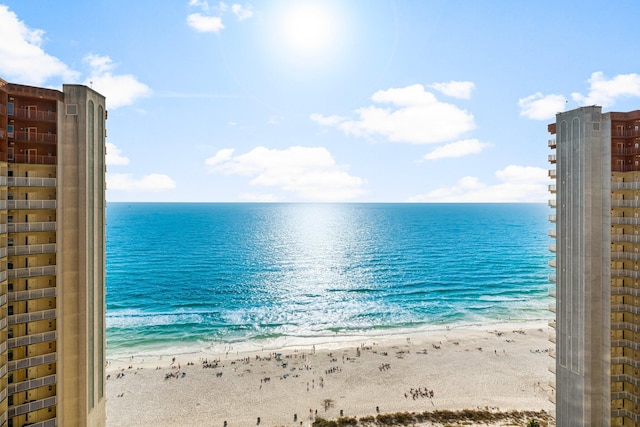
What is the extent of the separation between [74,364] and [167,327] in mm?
58720

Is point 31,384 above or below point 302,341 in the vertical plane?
above

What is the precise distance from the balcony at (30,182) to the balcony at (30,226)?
281cm

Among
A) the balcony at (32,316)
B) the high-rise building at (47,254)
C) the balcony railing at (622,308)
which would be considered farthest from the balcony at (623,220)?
the balcony at (32,316)

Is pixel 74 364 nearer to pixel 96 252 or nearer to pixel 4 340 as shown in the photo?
pixel 4 340

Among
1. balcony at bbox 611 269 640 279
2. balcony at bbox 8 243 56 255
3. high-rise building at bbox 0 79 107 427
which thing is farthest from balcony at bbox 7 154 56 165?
balcony at bbox 611 269 640 279

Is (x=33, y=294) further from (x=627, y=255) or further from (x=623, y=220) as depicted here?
(x=627, y=255)

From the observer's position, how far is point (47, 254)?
1164 inches

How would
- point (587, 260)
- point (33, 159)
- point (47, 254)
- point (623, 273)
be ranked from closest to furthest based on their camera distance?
1. point (33, 159)
2. point (47, 254)
3. point (587, 260)
4. point (623, 273)

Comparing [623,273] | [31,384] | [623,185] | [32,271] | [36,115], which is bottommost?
[31,384]

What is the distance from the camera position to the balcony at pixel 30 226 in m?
27.9

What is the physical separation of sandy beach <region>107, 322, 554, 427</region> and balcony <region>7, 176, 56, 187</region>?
3458 centimetres

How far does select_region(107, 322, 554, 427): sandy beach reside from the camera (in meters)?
51.2

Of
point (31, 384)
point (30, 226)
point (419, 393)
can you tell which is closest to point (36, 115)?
point (30, 226)

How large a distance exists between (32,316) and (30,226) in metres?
6.70
